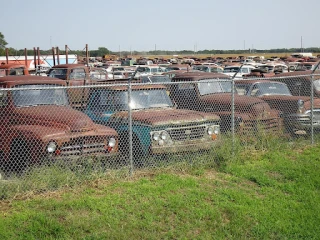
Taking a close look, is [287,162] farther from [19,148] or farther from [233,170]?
[19,148]

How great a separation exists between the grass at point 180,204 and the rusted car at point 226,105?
6.01 ft

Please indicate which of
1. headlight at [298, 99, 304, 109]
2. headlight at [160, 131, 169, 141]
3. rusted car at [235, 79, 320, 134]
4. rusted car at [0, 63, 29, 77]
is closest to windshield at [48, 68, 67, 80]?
rusted car at [0, 63, 29, 77]

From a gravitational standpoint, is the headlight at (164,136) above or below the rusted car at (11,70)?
below

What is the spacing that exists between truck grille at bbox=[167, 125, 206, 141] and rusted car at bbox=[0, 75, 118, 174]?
1.11 m

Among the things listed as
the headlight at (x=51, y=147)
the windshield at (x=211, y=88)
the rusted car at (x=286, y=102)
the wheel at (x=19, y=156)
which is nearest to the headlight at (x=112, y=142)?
the headlight at (x=51, y=147)

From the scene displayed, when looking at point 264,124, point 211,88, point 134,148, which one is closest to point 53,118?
point 134,148

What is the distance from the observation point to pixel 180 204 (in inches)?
255

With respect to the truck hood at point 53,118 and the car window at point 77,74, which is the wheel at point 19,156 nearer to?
the truck hood at point 53,118

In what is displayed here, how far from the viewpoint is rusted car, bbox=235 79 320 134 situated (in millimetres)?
11555

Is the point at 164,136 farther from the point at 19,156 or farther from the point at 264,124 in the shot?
the point at 264,124

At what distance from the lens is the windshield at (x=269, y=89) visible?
41.5 ft

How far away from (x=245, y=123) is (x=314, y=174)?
7.88ft

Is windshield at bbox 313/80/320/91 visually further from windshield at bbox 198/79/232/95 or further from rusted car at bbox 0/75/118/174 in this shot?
rusted car at bbox 0/75/118/174

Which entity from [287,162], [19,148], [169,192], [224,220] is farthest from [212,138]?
[19,148]
